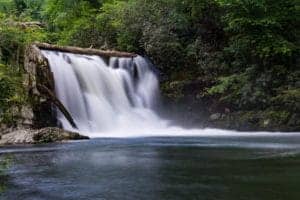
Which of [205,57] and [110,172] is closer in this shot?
[110,172]

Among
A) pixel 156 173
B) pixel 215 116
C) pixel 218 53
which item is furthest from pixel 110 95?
pixel 156 173

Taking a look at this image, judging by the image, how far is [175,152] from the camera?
14.6 m

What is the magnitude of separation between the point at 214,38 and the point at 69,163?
59.1 feet

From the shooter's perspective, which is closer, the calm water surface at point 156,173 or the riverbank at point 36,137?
the calm water surface at point 156,173

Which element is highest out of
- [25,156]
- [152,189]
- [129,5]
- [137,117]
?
[129,5]

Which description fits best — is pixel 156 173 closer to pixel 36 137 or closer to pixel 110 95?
pixel 36 137

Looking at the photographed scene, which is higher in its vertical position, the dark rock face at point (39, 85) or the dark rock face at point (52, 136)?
the dark rock face at point (39, 85)

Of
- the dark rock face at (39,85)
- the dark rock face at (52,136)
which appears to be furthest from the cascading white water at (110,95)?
the dark rock face at (52,136)

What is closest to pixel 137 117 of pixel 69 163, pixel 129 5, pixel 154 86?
pixel 154 86

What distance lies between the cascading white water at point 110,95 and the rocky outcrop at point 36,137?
321 centimetres

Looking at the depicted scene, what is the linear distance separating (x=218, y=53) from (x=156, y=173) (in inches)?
698

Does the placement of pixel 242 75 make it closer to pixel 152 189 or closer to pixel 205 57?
pixel 205 57

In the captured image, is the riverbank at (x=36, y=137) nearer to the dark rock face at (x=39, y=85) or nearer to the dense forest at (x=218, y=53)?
the dense forest at (x=218, y=53)

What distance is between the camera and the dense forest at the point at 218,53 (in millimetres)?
24203
